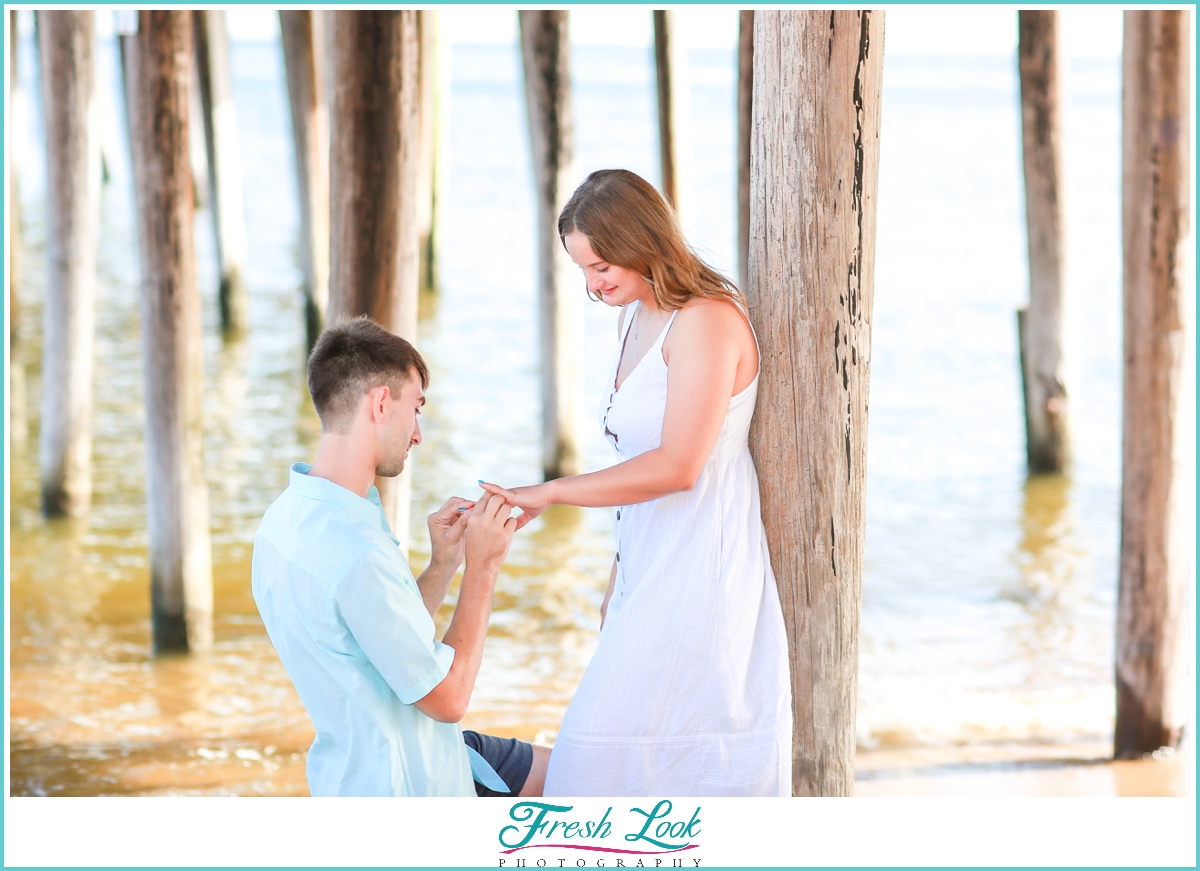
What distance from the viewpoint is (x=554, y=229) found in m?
6.03

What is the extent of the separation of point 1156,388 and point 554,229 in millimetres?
3176

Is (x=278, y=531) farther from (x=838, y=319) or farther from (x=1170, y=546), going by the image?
(x=1170, y=546)

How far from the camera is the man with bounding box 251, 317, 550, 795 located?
190 cm

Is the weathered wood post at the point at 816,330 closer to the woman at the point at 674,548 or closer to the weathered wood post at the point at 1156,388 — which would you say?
the woman at the point at 674,548

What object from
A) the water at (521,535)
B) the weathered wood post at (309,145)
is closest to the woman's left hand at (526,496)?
the water at (521,535)

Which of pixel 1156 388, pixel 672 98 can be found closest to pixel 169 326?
pixel 672 98

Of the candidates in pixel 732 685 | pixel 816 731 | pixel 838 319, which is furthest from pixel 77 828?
pixel 838 319

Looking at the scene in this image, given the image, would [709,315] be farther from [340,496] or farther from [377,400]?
[340,496]

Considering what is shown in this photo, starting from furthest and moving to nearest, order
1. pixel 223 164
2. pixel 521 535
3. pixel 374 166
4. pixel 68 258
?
pixel 223 164 < pixel 521 535 < pixel 68 258 < pixel 374 166

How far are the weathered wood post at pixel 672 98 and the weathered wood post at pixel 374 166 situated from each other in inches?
128

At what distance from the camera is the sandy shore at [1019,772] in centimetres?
370

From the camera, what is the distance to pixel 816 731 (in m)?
2.29

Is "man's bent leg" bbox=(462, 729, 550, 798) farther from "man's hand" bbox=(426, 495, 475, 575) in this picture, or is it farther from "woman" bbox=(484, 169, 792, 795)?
"man's hand" bbox=(426, 495, 475, 575)
